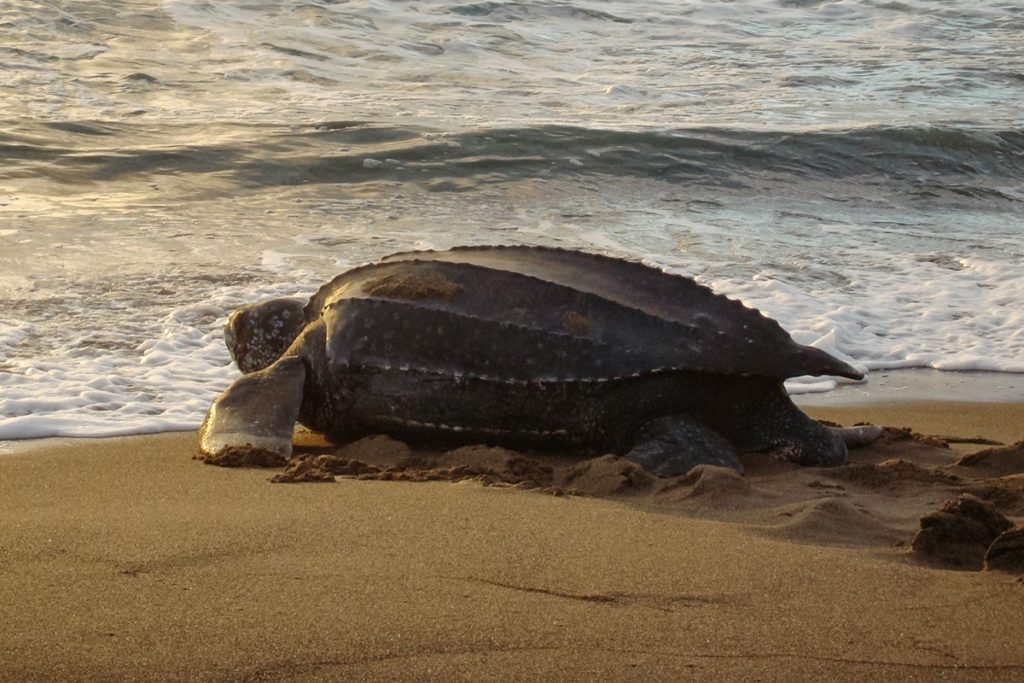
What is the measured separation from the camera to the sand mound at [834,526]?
8.68ft

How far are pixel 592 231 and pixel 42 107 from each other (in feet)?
17.9

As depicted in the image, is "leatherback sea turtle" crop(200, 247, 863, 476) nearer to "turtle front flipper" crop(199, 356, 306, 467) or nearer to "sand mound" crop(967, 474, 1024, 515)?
"turtle front flipper" crop(199, 356, 306, 467)

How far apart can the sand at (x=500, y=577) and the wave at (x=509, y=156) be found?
5.95 meters

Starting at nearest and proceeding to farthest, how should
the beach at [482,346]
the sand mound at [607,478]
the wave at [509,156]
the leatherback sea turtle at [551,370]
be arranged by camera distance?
the beach at [482,346]
the sand mound at [607,478]
the leatherback sea turtle at [551,370]
the wave at [509,156]

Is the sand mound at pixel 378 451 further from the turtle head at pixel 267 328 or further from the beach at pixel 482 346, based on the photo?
the turtle head at pixel 267 328

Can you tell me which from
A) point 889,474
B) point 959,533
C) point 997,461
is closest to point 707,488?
point 889,474

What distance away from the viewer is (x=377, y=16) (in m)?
14.9

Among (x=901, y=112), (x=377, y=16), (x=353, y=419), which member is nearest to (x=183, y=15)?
(x=377, y=16)

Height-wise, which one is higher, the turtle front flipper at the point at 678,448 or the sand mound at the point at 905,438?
the turtle front flipper at the point at 678,448

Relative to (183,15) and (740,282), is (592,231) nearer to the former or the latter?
(740,282)

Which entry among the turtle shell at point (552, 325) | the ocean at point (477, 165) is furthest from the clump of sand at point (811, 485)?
the ocean at point (477, 165)

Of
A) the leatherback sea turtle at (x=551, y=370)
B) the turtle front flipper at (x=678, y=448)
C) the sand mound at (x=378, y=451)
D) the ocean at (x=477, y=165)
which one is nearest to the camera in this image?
the turtle front flipper at (x=678, y=448)

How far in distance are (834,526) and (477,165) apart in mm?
6964

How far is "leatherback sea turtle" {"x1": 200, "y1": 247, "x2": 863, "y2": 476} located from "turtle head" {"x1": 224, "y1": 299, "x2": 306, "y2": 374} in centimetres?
34
